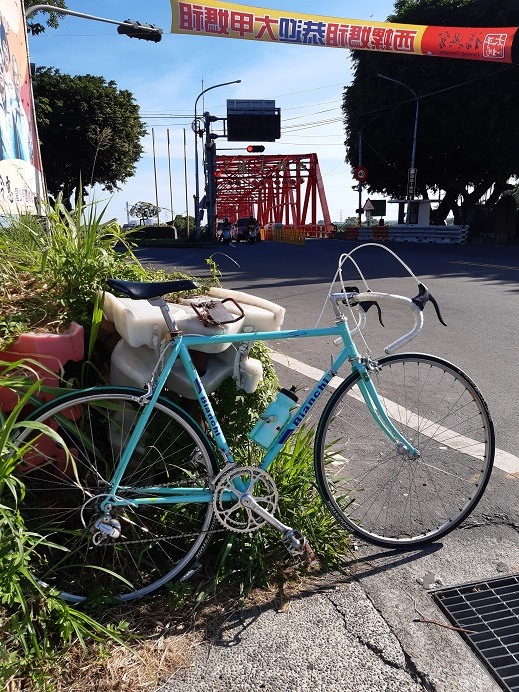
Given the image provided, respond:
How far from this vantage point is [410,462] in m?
2.96

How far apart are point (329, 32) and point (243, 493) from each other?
21.0 meters

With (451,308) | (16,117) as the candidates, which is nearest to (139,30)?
(16,117)

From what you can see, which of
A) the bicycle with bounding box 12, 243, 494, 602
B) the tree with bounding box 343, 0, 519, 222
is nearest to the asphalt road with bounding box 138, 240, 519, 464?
the bicycle with bounding box 12, 243, 494, 602

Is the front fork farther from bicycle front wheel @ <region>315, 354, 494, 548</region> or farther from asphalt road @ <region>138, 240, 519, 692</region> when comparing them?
asphalt road @ <region>138, 240, 519, 692</region>

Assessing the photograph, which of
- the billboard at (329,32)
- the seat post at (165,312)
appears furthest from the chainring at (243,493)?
the billboard at (329,32)

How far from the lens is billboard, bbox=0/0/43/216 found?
22.5ft

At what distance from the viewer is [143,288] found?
7.94ft

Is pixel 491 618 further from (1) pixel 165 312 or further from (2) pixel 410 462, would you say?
(1) pixel 165 312

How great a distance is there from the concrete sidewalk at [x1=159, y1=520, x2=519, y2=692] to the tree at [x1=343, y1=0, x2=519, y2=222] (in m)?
31.7

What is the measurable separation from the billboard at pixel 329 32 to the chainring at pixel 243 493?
1900 centimetres

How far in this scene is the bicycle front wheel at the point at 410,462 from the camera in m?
2.81

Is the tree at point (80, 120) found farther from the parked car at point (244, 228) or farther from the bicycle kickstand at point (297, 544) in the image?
the bicycle kickstand at point (297, 544)

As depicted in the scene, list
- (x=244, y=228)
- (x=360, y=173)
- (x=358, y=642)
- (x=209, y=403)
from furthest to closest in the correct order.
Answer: (x=244, y=228) → (x=360, y=173) → (x=209, y=403) → (x=358, y=642)

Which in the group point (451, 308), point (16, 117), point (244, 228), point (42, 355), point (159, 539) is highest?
point (16, 117)
